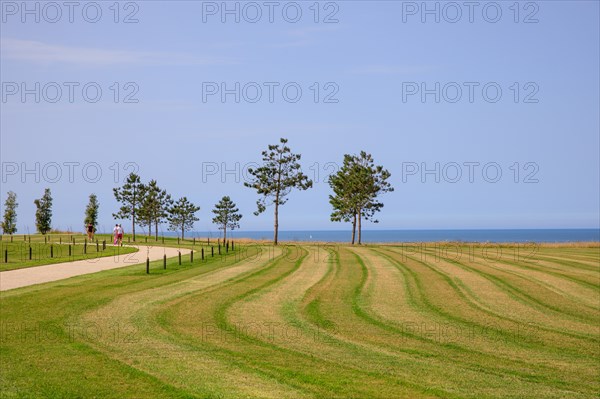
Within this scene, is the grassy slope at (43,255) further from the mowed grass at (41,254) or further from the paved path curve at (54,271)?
the paved path curve at (54,271)

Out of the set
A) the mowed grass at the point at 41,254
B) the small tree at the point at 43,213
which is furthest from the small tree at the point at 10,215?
the mowed grass at the point at 41,254

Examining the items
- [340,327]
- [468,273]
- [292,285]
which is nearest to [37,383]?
[340,327]

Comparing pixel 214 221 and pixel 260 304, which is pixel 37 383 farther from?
pixel 214 221

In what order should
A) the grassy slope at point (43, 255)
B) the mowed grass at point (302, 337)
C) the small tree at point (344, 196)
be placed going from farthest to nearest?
the small tree at point (344, 196) < the grassy slope at point (43, 255) < the mowed grass at point (302, 337)

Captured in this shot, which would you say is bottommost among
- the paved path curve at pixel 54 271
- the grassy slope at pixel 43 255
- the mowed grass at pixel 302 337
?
the mowed grass at pixel 302 337

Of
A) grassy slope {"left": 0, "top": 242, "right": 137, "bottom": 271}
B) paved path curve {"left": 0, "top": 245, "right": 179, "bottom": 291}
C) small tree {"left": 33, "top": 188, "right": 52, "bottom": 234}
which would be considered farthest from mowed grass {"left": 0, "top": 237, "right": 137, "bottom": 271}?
small tree {"left": 33, "top": 188, "right": 52, "bottom": 234}

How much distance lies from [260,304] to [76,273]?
18518 millimetres

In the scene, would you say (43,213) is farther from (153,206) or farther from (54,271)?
(54,271)

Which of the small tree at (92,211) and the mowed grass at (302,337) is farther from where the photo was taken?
the small tree at (92,211)

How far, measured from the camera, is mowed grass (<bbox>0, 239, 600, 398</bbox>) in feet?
46.2

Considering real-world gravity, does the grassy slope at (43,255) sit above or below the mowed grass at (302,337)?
above

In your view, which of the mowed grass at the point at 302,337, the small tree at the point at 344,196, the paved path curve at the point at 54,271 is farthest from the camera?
the small tree at the point at 344,196

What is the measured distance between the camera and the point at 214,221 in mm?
142625

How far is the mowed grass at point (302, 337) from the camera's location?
1407cm
